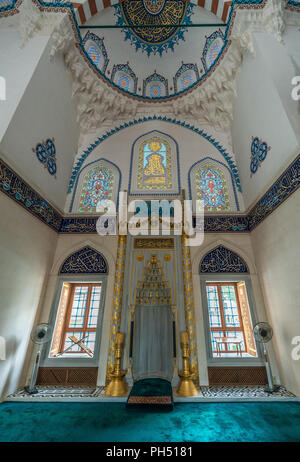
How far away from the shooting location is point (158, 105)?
17.7 ft

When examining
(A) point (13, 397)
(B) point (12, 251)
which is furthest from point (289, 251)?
(A) point (13, 397)

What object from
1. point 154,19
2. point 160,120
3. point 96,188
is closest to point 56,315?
point 96,188

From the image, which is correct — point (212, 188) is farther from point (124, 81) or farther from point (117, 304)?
point (124, 81)

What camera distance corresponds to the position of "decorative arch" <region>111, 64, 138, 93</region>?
17.1ft

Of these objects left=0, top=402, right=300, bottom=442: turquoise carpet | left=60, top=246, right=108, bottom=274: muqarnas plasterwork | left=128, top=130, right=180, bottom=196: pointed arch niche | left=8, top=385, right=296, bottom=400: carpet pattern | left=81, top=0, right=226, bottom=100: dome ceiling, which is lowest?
left=0, top=402, right=300, bottom=442: turquoise carpet

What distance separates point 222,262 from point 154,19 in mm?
6268

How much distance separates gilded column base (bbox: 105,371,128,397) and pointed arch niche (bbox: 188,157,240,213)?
326 centimetres

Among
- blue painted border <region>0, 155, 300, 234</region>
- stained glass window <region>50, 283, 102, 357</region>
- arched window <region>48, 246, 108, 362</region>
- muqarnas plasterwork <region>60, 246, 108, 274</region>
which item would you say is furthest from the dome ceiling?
stained glass window <region>50, 283, 102, 357</region>

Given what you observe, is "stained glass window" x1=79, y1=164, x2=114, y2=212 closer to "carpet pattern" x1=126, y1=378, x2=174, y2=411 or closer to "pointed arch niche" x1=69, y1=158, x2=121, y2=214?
"pointed arch niche" x1=69, y1=158, x2=121, y2=214

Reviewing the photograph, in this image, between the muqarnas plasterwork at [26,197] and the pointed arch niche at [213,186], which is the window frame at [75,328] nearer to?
the muqarnas plasterwork at [26,197]

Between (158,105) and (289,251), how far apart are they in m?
4.80

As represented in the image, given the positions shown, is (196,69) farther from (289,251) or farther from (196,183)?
(289,251)

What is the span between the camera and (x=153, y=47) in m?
5.39
